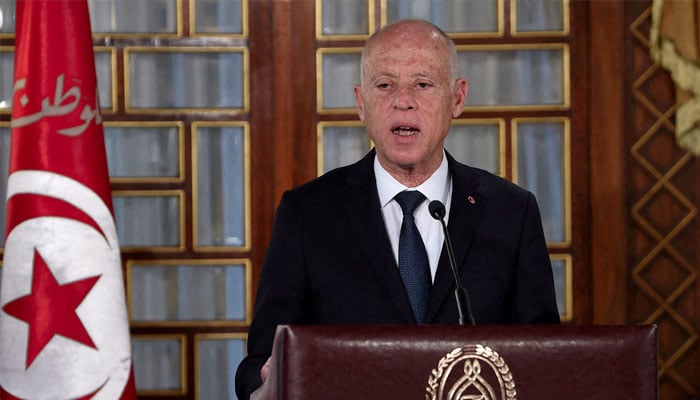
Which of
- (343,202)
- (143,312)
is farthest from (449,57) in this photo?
(143,312)

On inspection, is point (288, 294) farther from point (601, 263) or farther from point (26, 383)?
point (601, 263)

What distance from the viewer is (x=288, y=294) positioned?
5.34ft

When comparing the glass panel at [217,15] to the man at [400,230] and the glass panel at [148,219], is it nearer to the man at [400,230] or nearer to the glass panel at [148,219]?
the glass panel at [148,219]

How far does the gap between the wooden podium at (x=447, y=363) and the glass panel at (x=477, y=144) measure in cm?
233

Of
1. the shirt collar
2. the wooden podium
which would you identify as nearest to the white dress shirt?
the shirt collar

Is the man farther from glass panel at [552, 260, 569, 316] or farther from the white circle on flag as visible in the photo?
glass panel at [552, 260, 569, 316]

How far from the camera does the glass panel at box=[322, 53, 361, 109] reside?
342 centimetres

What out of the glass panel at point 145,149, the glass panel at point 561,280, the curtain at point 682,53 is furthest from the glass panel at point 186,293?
the curtain at point 682,53

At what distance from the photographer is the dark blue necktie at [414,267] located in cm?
160

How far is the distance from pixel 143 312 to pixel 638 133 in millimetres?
1721

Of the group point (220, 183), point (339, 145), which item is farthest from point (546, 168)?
point (220, 183)

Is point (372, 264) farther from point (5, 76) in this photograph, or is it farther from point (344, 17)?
point (5, 76)

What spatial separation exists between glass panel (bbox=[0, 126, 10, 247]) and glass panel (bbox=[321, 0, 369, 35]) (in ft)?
3.59

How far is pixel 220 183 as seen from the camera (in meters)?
3.41
